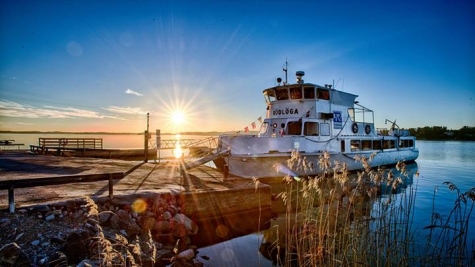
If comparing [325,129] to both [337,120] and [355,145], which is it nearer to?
[337,120]

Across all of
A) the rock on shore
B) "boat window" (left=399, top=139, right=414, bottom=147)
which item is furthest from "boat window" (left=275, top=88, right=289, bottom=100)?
"boat window" (left=399, top=139, right=414, bottom=147)

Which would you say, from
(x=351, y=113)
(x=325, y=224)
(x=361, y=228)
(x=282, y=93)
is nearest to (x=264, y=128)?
(x=282, y=93)

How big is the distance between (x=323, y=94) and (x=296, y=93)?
188 cm

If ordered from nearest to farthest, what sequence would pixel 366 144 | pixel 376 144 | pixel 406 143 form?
pixel 366 144 < pixel 376 144 < pixel 406 143

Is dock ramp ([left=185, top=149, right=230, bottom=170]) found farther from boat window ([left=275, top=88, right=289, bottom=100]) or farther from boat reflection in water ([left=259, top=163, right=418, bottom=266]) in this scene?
boat window ([left=275, top=88, right=289, bottom=100])

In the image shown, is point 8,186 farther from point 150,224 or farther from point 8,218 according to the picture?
point 150,224

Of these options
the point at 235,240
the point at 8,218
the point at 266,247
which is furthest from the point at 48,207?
the point at 266,247

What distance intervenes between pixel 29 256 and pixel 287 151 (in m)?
12.3

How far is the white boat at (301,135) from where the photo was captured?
48.2ft

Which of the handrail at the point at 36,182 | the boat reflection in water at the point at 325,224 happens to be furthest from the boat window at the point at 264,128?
the handrail at the point at 36,182

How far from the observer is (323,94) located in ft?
57.5

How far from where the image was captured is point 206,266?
5848 millimetres

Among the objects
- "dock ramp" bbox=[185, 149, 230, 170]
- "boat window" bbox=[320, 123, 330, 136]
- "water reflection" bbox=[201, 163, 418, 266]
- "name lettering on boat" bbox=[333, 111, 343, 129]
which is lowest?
"water reflection" bbox=[201, 163, 418, 266]

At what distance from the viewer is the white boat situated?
14.7m
